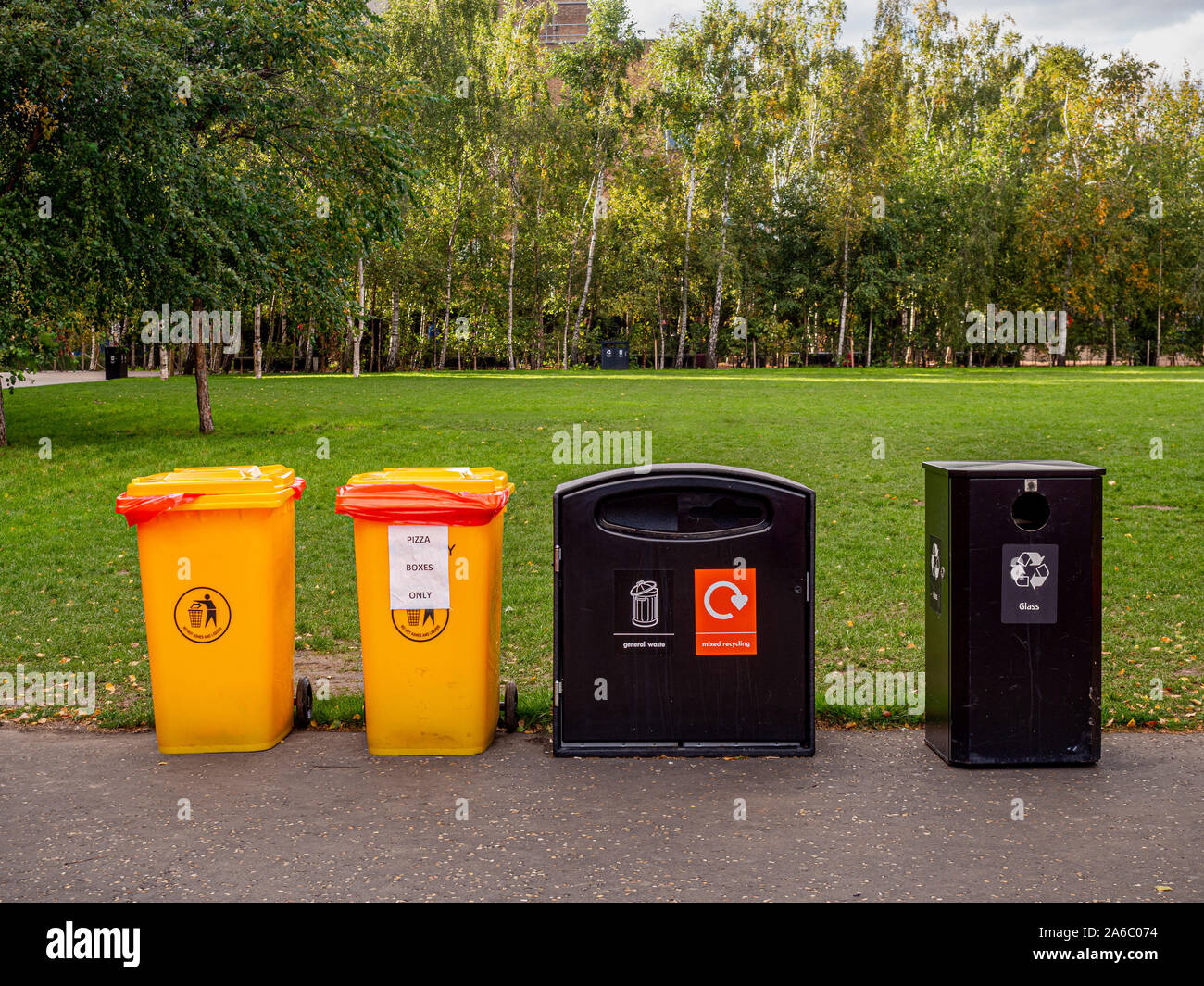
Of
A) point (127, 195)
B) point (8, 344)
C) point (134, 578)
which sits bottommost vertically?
point (134, 578)

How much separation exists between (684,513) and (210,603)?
1.99 meters

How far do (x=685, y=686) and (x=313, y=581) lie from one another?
4621 millimetres

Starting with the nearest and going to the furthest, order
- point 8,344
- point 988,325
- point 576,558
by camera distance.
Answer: point 576,558 → point 8,344 → point 988,325

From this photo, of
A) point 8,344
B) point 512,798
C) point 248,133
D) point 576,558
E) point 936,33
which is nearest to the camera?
point 512,798

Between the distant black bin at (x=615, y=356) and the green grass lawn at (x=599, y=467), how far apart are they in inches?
790

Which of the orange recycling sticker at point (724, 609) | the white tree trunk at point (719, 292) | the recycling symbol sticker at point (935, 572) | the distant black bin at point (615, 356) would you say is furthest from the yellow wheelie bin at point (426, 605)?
the distant black bin at point (615, 356)

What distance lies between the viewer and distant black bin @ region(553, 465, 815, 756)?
4.75 meters

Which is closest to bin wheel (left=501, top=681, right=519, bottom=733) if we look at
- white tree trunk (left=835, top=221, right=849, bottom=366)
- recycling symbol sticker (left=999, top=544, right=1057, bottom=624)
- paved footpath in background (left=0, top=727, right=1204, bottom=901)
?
paved footpath in background (left=0, top=727, right=1204, bottom=901)

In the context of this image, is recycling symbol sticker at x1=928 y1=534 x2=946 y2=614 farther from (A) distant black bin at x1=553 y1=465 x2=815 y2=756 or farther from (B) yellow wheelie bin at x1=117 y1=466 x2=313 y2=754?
(B) yellow wheelie bin at x1=117 y1=466 x2=313 y2=754

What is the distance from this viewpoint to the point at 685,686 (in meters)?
4.84

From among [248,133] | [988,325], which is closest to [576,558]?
[248,133]

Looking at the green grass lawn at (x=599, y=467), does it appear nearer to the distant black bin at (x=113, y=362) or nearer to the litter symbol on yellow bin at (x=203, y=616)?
the litter symbol on yellow bin at (x=203, y=616)

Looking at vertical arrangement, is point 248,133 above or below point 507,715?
above
